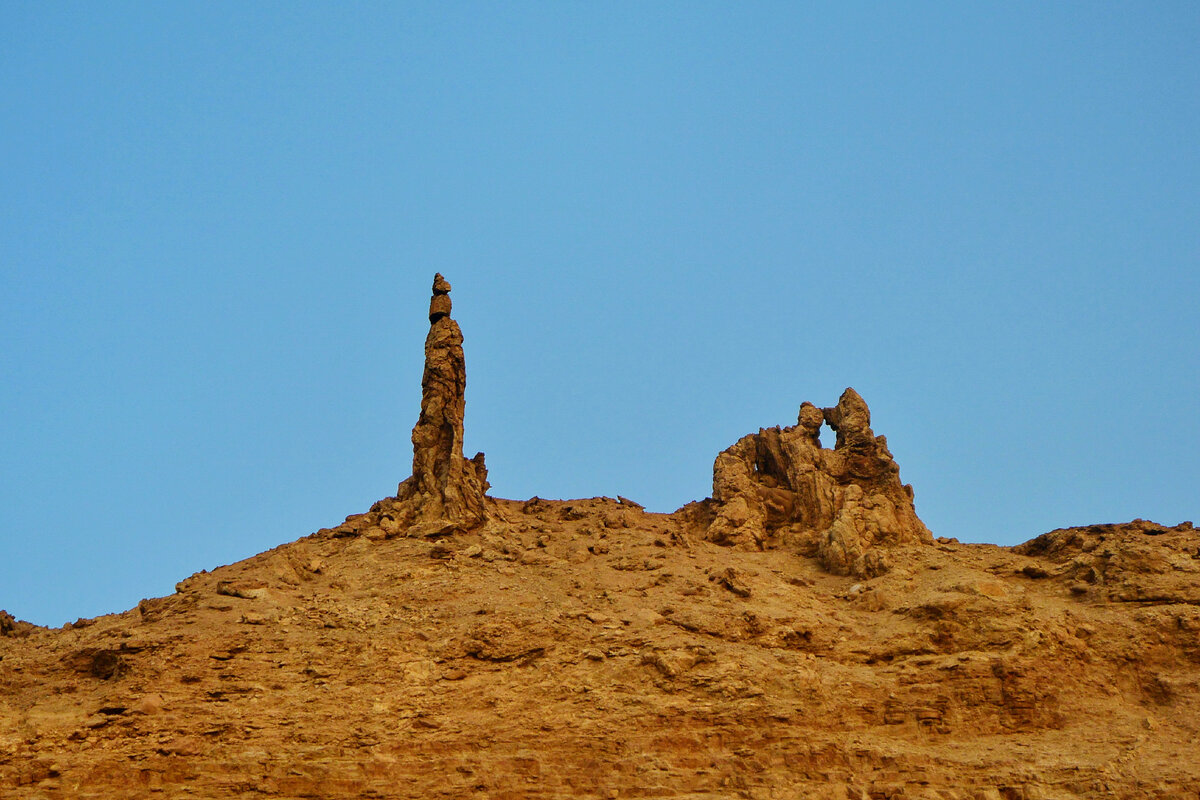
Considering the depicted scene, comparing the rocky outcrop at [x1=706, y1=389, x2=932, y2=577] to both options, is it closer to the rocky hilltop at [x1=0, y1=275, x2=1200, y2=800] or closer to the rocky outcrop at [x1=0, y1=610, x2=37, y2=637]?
the rocky hilltop at [x1=0, y1=275, x2=1200, y2=800]

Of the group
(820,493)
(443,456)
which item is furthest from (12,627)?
(820,493)

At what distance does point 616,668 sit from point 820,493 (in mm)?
11633

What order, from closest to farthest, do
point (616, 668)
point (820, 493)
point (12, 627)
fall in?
point (616, 668) → point (12, 627) → point (820, 493)

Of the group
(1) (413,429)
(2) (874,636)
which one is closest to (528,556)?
(1) (413,429)

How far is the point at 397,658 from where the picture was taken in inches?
1240

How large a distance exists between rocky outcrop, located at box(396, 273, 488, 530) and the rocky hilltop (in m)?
0.10

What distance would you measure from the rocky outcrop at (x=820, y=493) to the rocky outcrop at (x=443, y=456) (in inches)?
276

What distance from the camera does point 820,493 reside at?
40.7 metres

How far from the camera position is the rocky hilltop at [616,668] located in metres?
28.8

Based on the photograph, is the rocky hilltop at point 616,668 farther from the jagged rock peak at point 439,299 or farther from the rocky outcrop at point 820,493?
the jagged rock peak at point 439,299

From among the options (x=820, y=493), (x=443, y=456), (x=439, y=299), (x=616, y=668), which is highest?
(x=439, y=299)

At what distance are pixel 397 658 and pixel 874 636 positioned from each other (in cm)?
1133

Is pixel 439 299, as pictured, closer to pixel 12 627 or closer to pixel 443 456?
pixel 443 456

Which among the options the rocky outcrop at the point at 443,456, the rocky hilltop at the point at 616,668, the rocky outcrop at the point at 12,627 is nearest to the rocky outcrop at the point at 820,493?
the rocky hilltop at the point at 616,668
